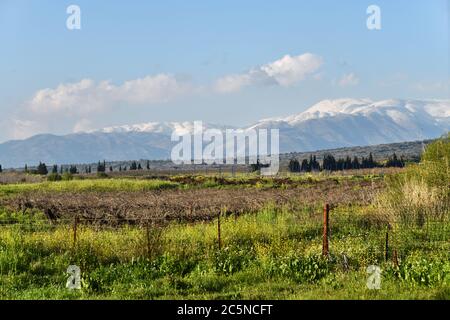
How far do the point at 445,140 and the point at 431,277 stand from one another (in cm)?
1877

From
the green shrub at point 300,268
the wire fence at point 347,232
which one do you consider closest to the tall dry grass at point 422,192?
the wire fence at point 347,232

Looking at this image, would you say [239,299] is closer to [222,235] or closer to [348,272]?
[348,272]

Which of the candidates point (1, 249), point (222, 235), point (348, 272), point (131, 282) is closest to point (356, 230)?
point (222, 235)

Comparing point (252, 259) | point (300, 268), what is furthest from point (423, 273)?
point (252, 259)

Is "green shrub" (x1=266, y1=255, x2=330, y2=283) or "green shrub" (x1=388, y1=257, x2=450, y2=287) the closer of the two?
"green shrub" (x1=388, y1=257, x2=450, y2=287)

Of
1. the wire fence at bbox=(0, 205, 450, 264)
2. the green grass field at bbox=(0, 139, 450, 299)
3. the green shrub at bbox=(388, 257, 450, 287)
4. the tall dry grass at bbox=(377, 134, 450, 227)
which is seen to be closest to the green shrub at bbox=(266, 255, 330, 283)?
the green grass field at bbox=(0, 139, 450, 299)

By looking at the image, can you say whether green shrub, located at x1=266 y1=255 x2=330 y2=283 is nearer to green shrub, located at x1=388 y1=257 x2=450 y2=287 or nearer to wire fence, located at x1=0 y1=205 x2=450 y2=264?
wire fence, located at x1=0 y1=205 x2=450 y2=264

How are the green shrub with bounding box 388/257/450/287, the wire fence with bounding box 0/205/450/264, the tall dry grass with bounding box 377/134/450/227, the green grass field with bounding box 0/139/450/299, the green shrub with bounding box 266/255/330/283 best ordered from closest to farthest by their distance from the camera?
the green grass field with bounding box 0/139/450/299 < the green shrub with bounding box 388/257/450/287 < the green shrub with bounding box 266/255/330/283 < the wire fence with bounding box 0/205/450/264 < the tall dry grass with bounding box 377/134/450/227

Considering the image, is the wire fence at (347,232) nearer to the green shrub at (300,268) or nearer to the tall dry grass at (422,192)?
the tall dry grass at (422,192)

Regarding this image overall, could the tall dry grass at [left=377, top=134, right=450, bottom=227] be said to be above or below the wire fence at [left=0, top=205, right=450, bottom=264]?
above

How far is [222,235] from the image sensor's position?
61.3ft

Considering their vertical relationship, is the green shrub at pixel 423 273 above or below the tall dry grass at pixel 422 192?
below

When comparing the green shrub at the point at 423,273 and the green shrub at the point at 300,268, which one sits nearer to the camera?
the green shrub at the point at 423,273
